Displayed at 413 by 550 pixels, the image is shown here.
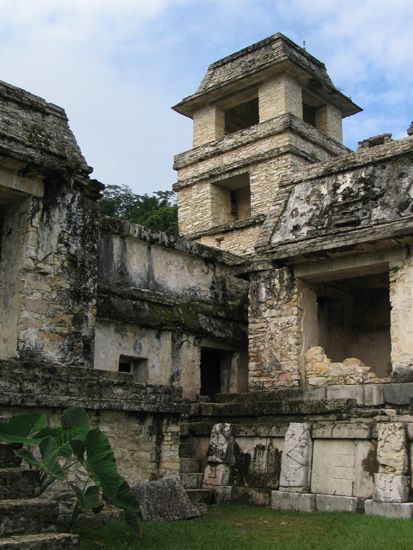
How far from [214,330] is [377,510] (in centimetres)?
557

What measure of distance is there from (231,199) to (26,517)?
57.0ft

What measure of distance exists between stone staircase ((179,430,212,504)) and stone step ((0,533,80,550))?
158 inches

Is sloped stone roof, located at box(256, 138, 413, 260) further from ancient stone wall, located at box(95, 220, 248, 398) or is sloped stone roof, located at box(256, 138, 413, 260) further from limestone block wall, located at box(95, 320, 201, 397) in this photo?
limestone block wall, located at box(95, 320, 201, 397)

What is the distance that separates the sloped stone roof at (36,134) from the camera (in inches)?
341

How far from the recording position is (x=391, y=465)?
864cm

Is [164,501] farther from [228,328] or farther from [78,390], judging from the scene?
[228,328]

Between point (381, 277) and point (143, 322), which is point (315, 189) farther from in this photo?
point (143, 322)

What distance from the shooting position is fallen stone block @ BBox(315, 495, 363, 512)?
Result: 874 cm

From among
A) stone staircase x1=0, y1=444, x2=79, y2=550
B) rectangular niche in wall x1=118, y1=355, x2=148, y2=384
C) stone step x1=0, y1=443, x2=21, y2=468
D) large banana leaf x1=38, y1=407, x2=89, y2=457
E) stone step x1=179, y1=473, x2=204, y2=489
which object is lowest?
stone step x1=179, y1=473, x2=204, y2=489

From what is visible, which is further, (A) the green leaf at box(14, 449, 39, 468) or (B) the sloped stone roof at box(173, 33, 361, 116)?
(B) the sloped stone roof at box(173, 33, 361, 116)

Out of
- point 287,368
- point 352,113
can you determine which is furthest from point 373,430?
point 352,113

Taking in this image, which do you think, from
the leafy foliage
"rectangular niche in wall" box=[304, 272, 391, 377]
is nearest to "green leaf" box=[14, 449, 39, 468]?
"rectangular niche in wall" box=[304, 272, 391, 377]

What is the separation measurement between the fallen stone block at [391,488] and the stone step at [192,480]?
8.82 ft

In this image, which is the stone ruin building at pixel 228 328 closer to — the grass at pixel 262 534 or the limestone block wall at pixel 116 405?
the limestone block wall at pixel 116 405
